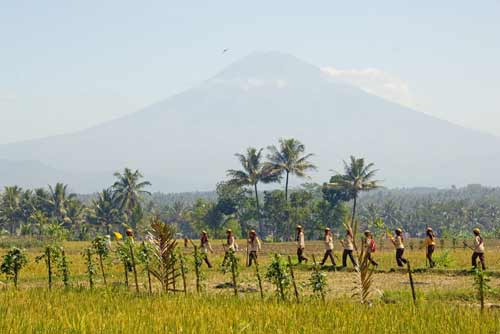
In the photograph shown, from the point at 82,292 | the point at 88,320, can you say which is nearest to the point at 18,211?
the point at 82,292

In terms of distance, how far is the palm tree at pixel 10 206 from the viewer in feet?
251

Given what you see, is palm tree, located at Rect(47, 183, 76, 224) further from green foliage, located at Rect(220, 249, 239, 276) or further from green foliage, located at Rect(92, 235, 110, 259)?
green foliage, located at Rect(220, 249, 239, 276)

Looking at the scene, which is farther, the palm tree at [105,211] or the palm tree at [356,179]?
the palm tree at [105,211]

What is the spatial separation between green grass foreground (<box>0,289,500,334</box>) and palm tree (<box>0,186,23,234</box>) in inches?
2647

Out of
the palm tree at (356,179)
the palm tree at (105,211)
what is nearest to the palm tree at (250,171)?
the palm tree at (356,179)

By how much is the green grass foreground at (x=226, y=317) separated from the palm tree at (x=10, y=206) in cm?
6723

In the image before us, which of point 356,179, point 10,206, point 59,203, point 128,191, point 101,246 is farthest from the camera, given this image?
point 59,203

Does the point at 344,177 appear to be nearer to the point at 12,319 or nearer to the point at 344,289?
the point at 344,289

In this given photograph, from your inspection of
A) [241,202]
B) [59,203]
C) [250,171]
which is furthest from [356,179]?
[59,203]

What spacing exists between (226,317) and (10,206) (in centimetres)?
7202

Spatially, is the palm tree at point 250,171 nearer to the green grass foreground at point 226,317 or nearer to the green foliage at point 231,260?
the green foliage at point 231,260

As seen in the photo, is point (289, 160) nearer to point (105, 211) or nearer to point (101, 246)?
point (105, 211)

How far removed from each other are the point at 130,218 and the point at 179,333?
228ft

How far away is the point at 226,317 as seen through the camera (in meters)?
11.1
